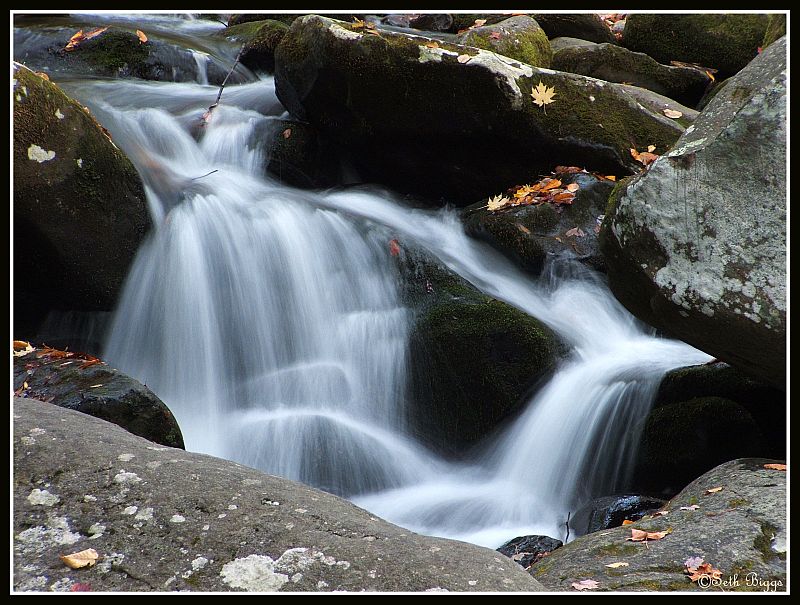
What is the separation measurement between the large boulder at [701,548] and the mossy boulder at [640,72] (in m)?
6.73

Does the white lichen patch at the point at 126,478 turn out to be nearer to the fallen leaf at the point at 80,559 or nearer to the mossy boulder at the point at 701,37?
the fallen leaf at the point at 80,559

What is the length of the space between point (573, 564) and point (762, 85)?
2085 mm

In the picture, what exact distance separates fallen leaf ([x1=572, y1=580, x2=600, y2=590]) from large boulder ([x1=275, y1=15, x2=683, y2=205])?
455cm

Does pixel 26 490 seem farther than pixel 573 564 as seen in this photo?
No

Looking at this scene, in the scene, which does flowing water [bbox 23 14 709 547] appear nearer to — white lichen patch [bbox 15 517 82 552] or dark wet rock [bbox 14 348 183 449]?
dark wet rock [bbox 14 348 183 449]

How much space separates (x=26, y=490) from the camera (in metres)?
2.13

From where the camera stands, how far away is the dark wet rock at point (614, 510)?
3.64m

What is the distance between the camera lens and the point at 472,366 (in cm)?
495

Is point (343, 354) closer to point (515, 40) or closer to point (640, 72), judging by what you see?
point (515, 40)

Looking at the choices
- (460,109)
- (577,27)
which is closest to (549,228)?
(460,109)

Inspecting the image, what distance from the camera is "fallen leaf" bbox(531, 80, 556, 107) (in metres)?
6.12

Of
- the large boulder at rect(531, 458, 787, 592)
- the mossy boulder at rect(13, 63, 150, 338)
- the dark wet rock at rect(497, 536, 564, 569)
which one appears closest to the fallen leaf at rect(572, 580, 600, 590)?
the large boulder at rect(531, 458, 787, 592)

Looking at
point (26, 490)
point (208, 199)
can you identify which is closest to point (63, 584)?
point (26, 490)

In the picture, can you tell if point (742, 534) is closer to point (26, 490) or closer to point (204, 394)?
point (26, 490)
